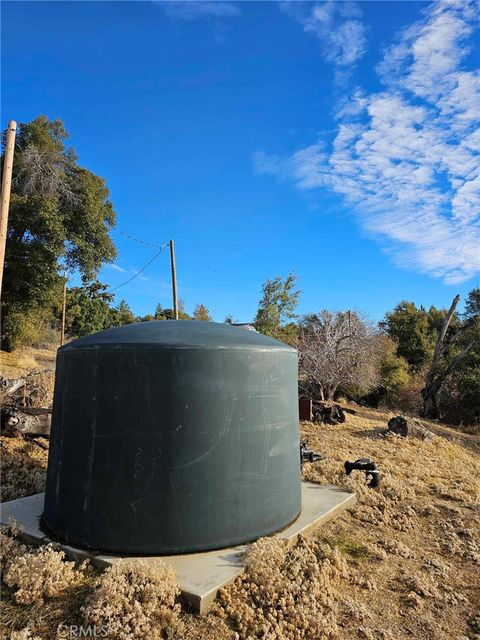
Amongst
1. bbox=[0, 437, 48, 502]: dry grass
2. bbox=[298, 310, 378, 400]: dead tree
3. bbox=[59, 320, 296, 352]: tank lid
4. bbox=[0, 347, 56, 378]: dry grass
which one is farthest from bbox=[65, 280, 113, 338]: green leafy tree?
bbox=[59, 320, 296, 352]: tank lid

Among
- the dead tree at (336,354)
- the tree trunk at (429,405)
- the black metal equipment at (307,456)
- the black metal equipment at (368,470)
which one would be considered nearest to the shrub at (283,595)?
the black metal equipment at (368,470)

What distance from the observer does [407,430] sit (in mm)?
10328

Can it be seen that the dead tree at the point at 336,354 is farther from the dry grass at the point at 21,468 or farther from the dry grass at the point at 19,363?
the dry grass at the point at 21,468

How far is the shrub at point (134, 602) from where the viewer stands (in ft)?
9.19

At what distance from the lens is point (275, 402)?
418cm

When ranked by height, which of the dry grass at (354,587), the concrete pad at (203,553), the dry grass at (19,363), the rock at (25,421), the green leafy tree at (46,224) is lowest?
the dry grass at (354,587)

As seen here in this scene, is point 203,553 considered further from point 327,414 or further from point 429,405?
point 429,405

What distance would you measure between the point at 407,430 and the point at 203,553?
7.77m

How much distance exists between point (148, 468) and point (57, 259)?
52.5ft

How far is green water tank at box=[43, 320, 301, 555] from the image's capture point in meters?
3.62

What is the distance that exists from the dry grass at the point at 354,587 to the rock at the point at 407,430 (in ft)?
15.4

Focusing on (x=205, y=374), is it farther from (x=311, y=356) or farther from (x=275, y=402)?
(x=311, y=356)

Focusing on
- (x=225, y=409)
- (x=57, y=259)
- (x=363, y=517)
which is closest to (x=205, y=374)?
(x=225, y=409)

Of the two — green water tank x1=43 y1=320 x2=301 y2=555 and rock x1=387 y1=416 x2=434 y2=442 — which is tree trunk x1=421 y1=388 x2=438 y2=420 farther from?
green water tank x1=43 y1=320 x2=301 y2=555
